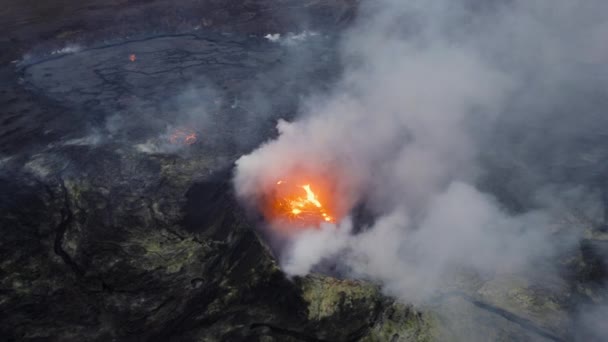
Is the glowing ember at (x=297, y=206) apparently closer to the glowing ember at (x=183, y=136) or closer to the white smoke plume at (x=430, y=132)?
the white smoke plume at (x=430, y=132)

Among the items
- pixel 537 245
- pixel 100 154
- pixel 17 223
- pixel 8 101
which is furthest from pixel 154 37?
pixel 537 245

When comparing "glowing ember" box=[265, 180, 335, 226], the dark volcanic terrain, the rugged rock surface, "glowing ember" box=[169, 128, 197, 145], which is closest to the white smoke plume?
"glowing ember" box=[265, 180, 335, 226]

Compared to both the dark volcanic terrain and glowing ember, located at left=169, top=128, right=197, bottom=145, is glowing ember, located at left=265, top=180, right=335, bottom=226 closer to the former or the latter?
the dark volcanic terrain

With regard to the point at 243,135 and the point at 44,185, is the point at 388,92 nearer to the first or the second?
the point at 243,135

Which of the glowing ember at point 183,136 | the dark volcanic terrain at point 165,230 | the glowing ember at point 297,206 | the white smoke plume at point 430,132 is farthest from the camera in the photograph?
the glowing ember at point 183,136

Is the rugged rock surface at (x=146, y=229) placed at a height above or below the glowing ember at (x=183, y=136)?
above

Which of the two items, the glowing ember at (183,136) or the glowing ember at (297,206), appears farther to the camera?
the glowing ember at (183,136)

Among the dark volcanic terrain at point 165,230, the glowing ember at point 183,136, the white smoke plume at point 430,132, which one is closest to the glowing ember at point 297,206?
the white smoke plume at point 430,132
